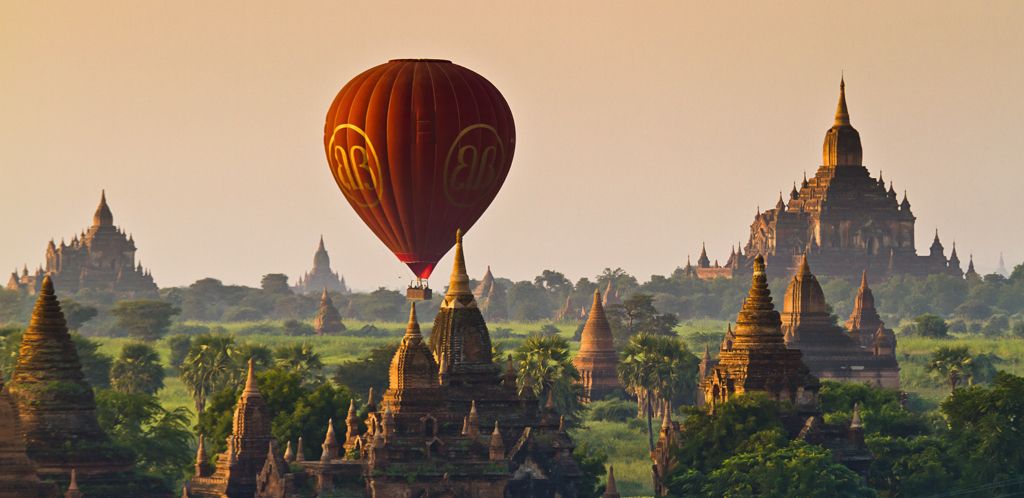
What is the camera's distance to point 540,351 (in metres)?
140

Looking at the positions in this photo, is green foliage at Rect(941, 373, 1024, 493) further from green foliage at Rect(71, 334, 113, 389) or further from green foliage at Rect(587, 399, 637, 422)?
green foliage at Rect(71, 334, 113, 389)

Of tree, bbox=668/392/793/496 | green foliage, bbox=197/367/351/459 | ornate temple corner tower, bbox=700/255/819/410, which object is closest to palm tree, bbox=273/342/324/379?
green foliage, bbox=197/367/351/459

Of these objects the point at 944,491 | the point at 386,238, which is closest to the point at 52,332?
the point at 386,238

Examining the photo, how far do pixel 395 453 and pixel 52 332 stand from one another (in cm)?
1190

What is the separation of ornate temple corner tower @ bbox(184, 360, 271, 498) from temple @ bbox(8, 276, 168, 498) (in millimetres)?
2251

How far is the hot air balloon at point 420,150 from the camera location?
114 m

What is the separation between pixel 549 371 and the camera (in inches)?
5468

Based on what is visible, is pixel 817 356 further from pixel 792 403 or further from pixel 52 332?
pixel 52 332

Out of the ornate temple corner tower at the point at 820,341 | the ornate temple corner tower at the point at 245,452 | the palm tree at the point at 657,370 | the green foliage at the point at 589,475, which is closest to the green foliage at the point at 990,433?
the green foliage at the point at 589,475

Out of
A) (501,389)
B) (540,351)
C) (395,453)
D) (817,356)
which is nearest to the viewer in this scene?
(395,453)

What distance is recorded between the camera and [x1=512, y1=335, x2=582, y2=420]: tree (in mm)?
138000

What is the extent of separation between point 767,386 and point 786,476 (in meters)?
10.2

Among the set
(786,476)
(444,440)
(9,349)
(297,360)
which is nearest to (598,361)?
(9,349)

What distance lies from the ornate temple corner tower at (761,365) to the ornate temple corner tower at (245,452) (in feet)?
54.1
